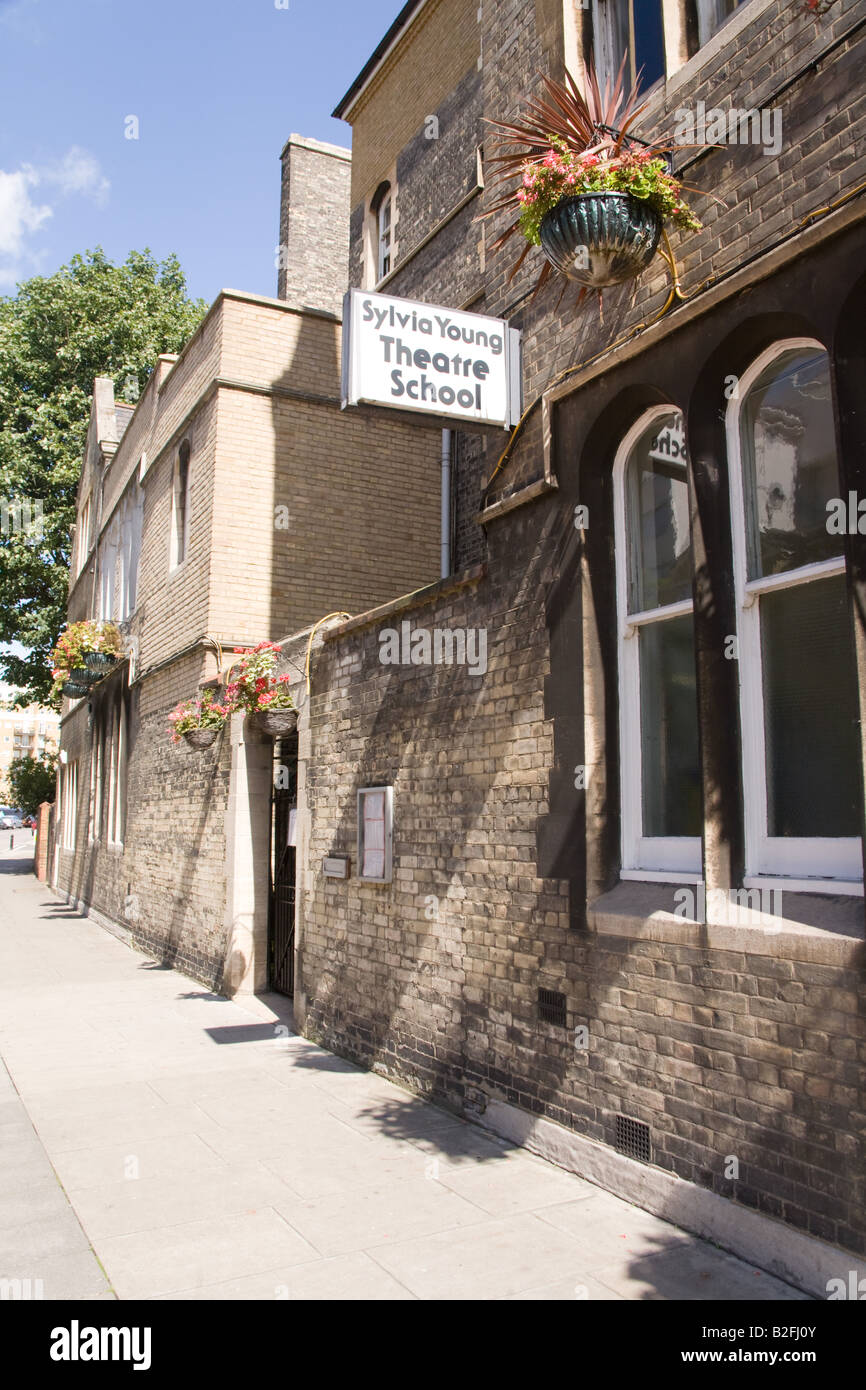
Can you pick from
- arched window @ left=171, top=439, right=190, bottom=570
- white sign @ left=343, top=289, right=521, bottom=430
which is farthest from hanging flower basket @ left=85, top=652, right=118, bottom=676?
white sign @ left=343, top=289, right=521, bottom=430

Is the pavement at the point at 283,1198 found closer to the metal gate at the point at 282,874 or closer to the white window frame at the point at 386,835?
the white window frame at the point at 386,835

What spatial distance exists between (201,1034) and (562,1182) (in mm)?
4916

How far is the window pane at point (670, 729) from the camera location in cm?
514

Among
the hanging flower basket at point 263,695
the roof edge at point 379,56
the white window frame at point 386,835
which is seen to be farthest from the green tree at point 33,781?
the white window frame at point 386,835

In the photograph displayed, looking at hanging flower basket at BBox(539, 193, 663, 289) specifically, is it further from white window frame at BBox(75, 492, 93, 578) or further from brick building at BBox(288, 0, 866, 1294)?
white window frame at BBox(75, 492, 93, 578)

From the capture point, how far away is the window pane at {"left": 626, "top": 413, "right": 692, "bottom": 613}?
5324 mm

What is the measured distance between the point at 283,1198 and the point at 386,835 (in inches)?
112

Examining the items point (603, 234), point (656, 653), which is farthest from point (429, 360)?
point (656, 653)

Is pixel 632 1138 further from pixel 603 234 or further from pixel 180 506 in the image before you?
pixel 180 506

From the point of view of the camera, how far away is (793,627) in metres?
4.56

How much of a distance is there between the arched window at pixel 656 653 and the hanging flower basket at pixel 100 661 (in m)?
13.7

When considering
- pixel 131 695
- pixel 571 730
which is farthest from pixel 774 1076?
pixel 131 695
